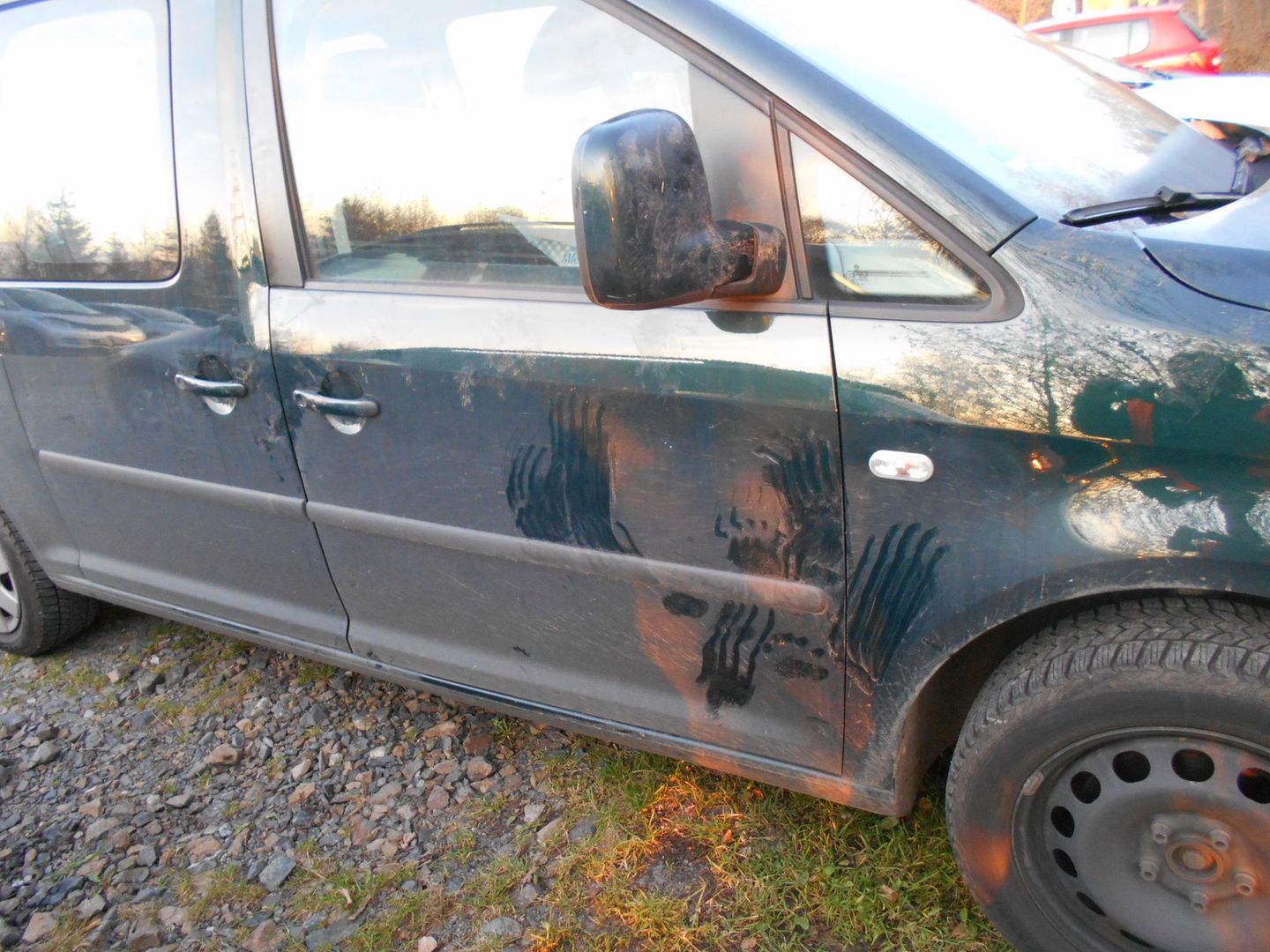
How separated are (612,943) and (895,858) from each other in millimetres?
606

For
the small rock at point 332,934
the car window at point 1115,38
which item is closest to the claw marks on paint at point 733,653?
the small rock at point 332,934

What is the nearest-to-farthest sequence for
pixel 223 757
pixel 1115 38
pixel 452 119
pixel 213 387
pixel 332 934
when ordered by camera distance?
pixel 452 119 → pixel 332 934 → pixel 213 387 → pixel 223 757 → pixel 1115 38

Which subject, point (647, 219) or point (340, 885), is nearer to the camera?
point (647, 219)

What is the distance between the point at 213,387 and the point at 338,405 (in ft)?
1.19

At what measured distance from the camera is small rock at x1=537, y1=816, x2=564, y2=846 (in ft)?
7.05

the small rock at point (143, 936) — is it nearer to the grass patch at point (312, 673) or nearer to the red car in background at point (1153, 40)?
the grass patch at point (312, 673)

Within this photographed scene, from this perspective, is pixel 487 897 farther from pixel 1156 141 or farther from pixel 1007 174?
pixel 1156 141

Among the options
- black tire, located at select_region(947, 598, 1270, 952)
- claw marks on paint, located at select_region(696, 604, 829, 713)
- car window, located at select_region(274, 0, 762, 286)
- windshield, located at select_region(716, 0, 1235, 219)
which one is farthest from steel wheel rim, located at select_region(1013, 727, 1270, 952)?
car window, located at select_region(274, 0, 762, 286)

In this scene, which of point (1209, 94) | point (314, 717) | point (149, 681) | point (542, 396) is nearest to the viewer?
point (542, 396)

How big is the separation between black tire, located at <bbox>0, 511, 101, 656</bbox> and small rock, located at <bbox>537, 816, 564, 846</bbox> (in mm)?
1843

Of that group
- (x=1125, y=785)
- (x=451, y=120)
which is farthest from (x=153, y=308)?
(x=1125, y=785)

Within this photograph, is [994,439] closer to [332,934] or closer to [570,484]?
[570,484]

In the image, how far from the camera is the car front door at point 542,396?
158 centimetres

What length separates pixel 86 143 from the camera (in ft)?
7.32
